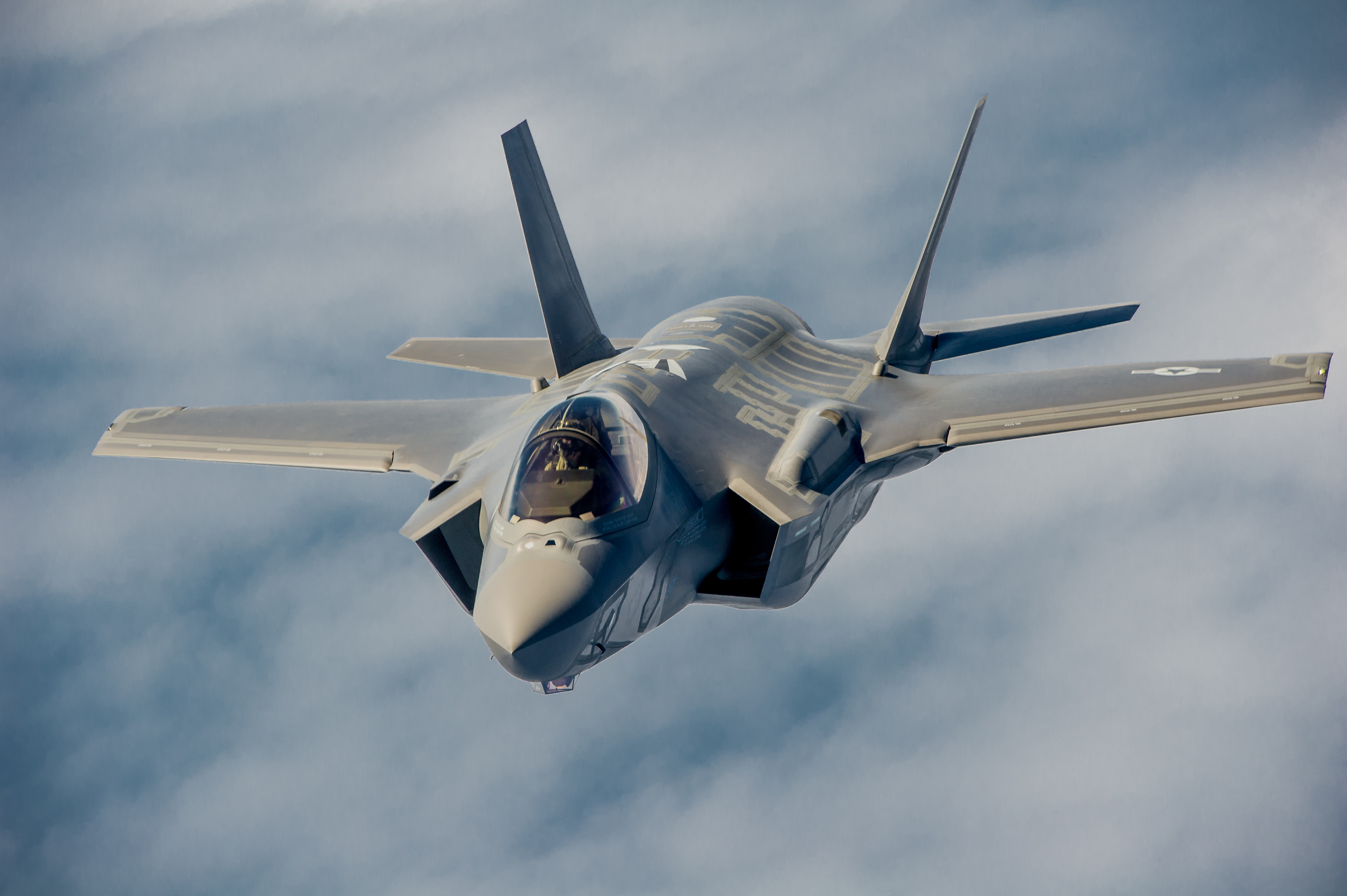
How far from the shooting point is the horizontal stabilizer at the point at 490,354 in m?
20.7

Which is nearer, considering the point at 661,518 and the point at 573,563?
the point at 573,563

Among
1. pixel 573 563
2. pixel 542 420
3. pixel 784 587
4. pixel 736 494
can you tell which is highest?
pixel 542 420

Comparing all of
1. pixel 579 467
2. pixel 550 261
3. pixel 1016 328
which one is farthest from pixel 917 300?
pixel 579 467

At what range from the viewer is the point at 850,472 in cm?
1555

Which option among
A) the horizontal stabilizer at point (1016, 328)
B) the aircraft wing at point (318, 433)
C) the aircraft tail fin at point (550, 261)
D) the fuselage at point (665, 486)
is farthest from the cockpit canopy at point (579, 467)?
the horizontal stabilizer at point (1016, 328)

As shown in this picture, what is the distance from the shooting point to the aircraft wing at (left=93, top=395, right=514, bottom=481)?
16.7 meters

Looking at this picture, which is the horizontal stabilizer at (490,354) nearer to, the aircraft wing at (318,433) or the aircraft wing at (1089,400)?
the aircraft wing at (318,433)

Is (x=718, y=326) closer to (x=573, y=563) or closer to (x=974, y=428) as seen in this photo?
(x=974, y=428)

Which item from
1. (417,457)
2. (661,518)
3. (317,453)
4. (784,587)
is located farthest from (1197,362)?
(317,453)

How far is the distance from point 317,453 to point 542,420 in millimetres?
5564

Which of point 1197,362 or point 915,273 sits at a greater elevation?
point 915,273

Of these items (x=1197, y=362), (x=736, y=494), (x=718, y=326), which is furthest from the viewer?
(x=718, y=326)

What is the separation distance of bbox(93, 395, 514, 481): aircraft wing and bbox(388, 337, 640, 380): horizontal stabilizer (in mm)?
2208

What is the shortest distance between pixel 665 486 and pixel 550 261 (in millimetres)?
6397
